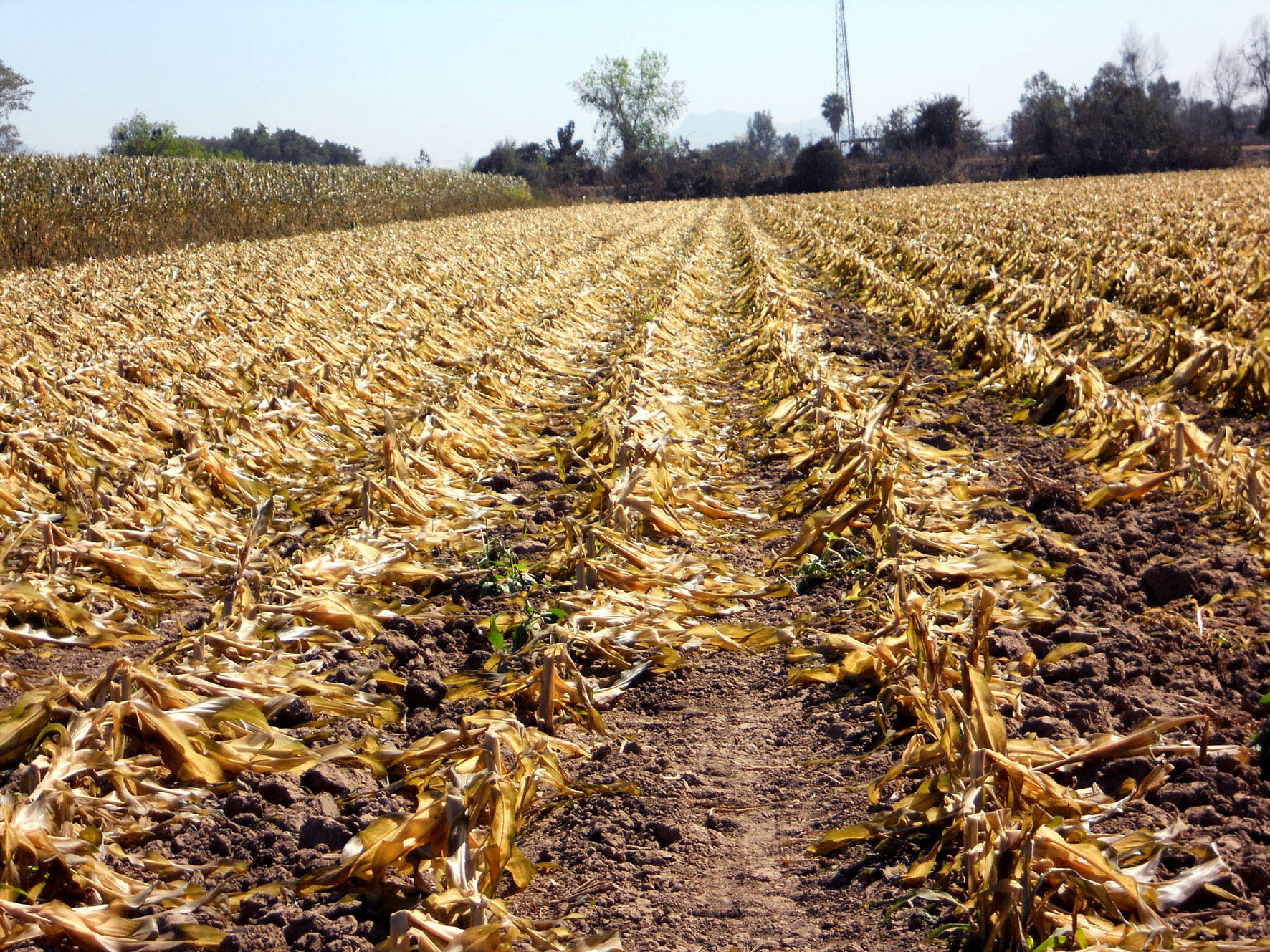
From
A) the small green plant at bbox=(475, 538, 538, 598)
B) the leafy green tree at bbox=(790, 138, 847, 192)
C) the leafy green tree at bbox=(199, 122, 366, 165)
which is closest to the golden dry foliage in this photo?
the small green plant at bbox=(475, 538, 538, 598)

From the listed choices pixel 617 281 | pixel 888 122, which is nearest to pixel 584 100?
pixel 888 122

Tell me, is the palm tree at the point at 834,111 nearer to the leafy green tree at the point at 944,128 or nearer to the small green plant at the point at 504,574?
the leafy green tree at the point at 944,128

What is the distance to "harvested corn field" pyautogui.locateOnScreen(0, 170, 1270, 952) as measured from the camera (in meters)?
2.12

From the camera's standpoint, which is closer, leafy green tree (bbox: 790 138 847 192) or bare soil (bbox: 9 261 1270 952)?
bare soil (bbox: 9 261 1270 952)

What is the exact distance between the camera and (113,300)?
35.2ft

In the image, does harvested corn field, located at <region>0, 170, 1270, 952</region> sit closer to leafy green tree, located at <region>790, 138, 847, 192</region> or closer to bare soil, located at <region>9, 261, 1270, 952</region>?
bare soil, located at <region>9, 261, 1270, 952</region>

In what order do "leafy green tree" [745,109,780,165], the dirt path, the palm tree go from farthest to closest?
"leafy green tree" [745,109,780,165], the palm tree, the dirt path

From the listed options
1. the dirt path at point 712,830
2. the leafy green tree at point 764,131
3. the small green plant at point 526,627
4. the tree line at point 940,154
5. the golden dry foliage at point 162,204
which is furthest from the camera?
the leafy green tree at point 764,131

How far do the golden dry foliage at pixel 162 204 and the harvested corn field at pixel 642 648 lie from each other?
33.1 feet

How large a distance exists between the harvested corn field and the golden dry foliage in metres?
10.1

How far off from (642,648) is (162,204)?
18644 mm

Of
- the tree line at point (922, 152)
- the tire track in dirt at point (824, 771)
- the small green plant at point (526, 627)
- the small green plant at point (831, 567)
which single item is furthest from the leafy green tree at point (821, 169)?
the small green plant at point (526, 627)

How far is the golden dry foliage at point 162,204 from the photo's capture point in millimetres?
16000

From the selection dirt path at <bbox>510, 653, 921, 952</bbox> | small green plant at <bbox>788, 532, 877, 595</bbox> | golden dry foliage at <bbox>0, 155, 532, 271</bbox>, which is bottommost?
dirt path at <bbox>510, 653, 921, 952</bbox>
